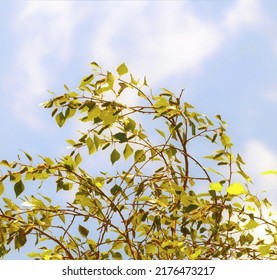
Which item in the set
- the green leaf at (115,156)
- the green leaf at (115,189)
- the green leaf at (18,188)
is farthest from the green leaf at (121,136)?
the green leaf at (18,188)

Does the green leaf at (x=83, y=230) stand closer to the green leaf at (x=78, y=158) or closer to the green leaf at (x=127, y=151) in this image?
the green leaf at (x=78, y=158)

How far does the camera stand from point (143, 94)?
305 cm

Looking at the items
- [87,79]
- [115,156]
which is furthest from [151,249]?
[87,79]

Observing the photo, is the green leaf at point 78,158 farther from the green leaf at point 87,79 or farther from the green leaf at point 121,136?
the green leaf at point 87,79

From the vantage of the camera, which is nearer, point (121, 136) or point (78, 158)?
point (121, 136)

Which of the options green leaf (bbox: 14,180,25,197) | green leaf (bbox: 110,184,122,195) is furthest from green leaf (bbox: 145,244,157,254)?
green leaf (bbox: 14,180,25,197)

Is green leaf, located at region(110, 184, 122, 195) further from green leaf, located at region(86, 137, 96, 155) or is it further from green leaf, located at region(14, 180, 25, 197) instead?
green leaf, located at region(14, 180, 25, 197)

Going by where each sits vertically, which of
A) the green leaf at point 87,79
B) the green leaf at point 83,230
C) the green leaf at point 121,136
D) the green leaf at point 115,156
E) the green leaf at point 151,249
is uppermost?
the green leaf at point 87,79

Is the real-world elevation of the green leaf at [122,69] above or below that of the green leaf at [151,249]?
above

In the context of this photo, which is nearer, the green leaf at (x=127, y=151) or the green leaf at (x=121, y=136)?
the green leaf at (x=121, y=136)

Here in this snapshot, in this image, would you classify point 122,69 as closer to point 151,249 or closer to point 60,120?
point 60,120
